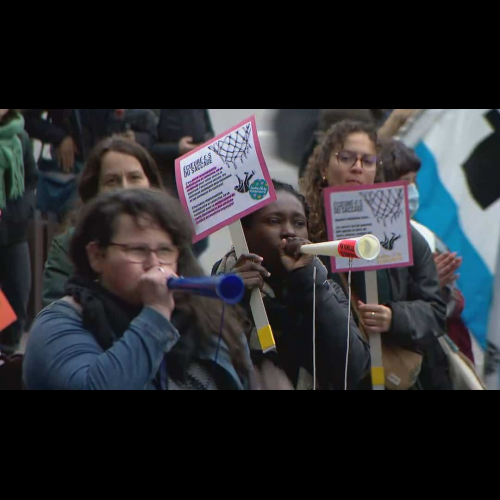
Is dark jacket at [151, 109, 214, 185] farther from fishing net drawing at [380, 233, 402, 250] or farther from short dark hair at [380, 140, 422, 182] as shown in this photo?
fishing net drawing at [380, 233, 402, 250]

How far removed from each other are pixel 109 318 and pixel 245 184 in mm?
645

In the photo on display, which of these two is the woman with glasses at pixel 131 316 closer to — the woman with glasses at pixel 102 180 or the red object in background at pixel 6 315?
the woman with glasses at pixel 102 180

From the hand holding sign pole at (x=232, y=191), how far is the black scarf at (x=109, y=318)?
0.25m

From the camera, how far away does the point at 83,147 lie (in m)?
3.67

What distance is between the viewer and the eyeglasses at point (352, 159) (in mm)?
3562

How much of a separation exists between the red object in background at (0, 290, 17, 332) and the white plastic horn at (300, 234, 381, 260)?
1.16m

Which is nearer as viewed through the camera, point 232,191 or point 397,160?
point 232,191

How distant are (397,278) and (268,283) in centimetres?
54

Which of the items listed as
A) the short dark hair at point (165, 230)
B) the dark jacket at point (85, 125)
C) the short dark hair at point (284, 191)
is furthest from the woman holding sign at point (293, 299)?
the dark jacket at point (85, 125)

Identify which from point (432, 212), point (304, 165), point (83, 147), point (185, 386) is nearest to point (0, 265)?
point (83, 147)

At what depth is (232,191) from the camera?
3.33 meters

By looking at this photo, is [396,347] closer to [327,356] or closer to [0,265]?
[327,356]

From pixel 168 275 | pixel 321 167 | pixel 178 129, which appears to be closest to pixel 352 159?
pixel 321 167

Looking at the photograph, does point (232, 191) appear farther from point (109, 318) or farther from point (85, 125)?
point (85, 125)
